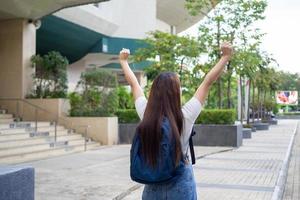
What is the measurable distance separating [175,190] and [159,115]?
19.6 inches

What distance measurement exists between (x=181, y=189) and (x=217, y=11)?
891 inches

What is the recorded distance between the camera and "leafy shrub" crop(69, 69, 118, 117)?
65.5 feet

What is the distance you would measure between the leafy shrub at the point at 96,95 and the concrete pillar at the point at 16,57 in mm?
1995

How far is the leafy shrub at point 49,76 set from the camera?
19.9 m

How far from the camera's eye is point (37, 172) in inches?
454

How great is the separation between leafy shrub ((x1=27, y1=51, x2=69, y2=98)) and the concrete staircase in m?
1.55

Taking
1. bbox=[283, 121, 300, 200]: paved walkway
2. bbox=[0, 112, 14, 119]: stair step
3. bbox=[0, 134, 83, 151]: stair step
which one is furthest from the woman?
bbox=[0, 112, 14, 119]: stair step

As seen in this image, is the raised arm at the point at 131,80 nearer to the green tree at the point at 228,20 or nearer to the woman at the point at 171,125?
the woman at the point at 171,125

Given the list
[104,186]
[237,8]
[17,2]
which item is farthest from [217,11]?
[104,186]

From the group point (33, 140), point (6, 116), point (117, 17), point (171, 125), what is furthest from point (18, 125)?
point (117, 17)

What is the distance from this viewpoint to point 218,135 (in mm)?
20953

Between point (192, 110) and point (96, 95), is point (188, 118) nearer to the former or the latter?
point (192, 110)

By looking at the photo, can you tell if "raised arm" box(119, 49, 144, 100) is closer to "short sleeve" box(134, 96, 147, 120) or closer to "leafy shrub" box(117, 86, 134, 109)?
"short sleeve" box(134, 96, 147, 120)

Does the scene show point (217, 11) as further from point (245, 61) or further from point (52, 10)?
point (52, 10)
